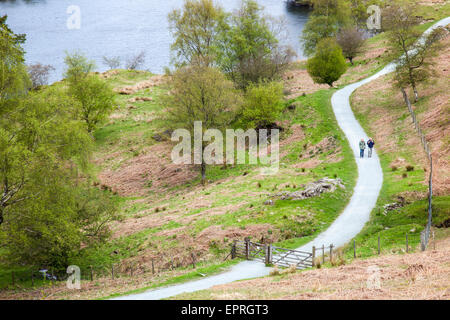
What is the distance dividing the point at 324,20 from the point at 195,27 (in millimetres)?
25729

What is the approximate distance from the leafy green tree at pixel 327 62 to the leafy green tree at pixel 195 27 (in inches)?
678

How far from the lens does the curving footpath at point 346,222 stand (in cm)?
2331

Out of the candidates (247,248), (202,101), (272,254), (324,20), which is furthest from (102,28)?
(272,254)

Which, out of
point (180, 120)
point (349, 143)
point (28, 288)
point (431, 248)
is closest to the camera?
point (431, 248)

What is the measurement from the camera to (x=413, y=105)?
5362cm

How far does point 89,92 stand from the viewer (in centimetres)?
6862

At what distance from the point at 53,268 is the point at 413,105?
4380cm

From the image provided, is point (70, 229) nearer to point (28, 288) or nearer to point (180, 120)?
point (28, 288)

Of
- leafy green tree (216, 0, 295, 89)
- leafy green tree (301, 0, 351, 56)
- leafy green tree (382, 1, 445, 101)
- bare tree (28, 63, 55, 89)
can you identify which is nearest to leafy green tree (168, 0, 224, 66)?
leafy green tree (216, 0, 295, 89)

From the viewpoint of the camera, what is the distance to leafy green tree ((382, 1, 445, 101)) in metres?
53.6

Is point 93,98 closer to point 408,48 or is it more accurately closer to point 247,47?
point 247,47

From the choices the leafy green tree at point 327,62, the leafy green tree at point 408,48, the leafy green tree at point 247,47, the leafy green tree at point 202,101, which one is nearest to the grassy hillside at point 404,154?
the leafy green tree at point 408,48
